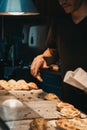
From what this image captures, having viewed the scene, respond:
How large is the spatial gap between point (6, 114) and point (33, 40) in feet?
10.3

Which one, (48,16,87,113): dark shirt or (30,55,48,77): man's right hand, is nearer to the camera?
(48,16,87,113): dark shirt

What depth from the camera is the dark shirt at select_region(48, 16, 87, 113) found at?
2.24 meters

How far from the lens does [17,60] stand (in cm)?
525

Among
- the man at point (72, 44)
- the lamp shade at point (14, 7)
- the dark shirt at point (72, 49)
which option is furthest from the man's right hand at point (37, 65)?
the lamp shade at point (14, 7)

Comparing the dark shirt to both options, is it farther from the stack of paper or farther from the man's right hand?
the stack of paper

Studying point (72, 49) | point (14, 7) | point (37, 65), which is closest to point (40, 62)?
point (37, 65)

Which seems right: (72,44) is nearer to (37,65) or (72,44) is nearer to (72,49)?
(72,49)

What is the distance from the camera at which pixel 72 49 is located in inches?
93.2

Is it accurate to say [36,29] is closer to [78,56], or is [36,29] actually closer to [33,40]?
[33,40]

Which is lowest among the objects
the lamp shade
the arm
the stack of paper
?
the arm

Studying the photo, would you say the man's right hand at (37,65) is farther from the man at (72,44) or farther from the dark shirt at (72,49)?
the dark shirt at (72,49)

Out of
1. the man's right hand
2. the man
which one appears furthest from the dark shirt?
the man's right hand

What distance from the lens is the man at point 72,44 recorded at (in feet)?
7.26

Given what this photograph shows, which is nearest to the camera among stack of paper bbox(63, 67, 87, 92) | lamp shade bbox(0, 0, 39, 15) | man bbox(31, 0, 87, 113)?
stack of paper bbox(63, 67, 87, 92)
